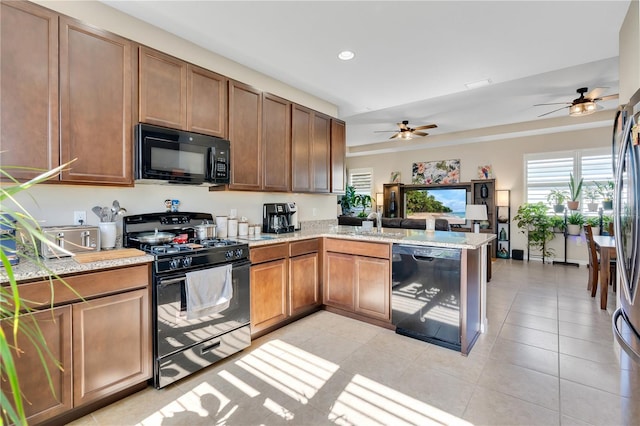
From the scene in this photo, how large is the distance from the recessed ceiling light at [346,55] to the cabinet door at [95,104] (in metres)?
1.84

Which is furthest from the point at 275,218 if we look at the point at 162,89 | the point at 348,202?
the point at 348,202

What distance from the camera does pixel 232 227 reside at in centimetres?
321

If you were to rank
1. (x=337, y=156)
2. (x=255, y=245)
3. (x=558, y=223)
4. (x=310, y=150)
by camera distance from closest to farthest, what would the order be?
(x=255, y=245) < (x=310, y=150) < (x=337, y=156) < (x=558, y=223)

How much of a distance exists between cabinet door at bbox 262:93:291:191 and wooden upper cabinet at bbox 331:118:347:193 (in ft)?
2.77

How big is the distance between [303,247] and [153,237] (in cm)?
144

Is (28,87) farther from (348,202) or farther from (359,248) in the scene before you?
Result: (348,202)

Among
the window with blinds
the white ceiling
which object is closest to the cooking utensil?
the white ceiling

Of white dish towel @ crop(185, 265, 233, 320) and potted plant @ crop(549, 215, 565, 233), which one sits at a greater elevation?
potted plant @ crop(549, 215, 565, 233)

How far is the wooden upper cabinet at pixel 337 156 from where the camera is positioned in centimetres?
434

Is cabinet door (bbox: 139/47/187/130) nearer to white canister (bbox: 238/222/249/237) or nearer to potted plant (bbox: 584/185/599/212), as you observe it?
white canister (bbox: 238/222/249/237)

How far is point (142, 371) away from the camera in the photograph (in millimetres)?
2127

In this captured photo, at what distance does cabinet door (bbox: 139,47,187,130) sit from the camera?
2455 millimetres

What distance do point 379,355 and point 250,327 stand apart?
3.76 ft

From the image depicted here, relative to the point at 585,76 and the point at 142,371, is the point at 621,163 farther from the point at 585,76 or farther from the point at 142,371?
the point at 585,76
